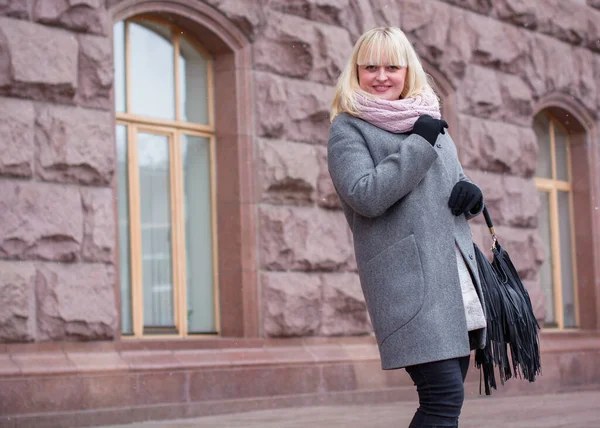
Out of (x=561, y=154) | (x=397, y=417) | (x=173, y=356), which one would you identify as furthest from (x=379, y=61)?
(x=561, y=154)

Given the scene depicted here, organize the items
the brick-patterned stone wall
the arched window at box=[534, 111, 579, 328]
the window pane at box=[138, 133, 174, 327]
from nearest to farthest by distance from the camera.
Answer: the brick-patterned stone wall, the window pane at box=[138, 133, 174, 327], the arched window at box=[534, 111, 579, 328]

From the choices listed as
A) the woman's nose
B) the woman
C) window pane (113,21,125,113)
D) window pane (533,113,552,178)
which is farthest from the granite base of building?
window pane (533,113,552,178)

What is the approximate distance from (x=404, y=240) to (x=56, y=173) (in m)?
3.85

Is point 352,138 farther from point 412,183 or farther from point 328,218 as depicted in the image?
point 328,218

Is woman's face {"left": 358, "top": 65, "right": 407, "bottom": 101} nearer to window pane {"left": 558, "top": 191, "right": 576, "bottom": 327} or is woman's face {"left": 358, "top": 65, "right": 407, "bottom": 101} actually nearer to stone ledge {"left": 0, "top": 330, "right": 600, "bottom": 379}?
stone ledge {"left": 0, "top": 330, "right": 600, "bottom": 379}

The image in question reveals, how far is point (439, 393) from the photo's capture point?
12.4ft

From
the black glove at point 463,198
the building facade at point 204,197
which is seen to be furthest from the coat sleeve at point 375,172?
the building facade at point 204,197

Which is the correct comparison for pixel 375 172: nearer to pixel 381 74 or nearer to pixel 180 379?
pixel 381 74

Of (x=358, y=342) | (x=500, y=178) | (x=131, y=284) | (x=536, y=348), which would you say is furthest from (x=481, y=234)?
(x=536, y=348)

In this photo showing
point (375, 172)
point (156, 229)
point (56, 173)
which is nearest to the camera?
point (375, 172)

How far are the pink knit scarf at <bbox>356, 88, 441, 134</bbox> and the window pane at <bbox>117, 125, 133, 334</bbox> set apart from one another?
14.3 feet

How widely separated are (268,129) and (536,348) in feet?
15.8

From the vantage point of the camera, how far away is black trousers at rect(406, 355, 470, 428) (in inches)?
149

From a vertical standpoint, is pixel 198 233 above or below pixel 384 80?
below
